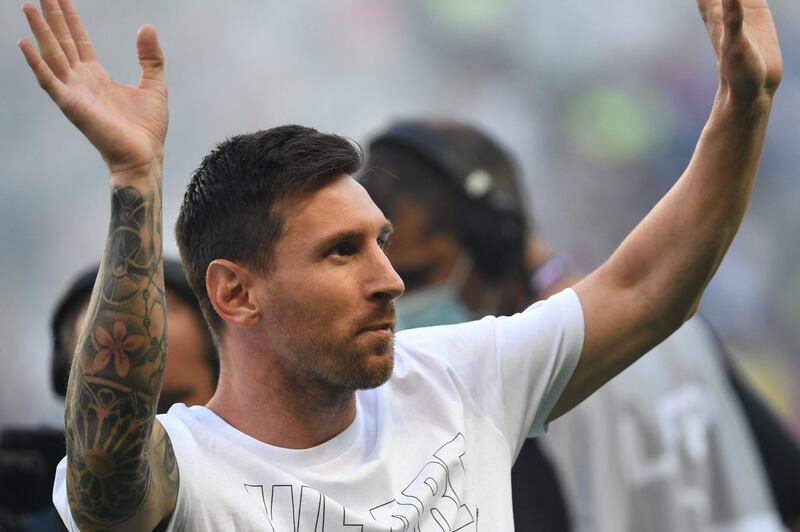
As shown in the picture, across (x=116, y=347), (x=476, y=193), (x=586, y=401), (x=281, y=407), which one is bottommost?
(x=586, y=401)

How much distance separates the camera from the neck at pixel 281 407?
225 centimetres

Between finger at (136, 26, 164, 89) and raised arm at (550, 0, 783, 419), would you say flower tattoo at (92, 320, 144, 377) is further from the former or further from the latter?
raised arm at (550, 0, 783, 419)

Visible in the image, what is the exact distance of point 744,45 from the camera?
2.23 metres

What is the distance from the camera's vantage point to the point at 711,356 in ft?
17.6

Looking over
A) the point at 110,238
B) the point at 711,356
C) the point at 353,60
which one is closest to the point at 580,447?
the point at 711,356

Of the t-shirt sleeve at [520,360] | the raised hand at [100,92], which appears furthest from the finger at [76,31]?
the t-shirt sleeve at [520,360]

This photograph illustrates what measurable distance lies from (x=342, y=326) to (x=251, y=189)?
317mm

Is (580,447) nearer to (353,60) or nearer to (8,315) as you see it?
(353,60)

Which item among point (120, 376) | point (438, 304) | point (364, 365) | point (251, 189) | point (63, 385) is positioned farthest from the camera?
point (438, 304)

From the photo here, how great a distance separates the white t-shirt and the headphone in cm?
310

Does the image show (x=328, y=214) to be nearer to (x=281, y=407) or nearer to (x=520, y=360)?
(x=281, y=407)

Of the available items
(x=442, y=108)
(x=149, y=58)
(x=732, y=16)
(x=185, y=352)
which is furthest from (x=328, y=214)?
(x=442, y=108)

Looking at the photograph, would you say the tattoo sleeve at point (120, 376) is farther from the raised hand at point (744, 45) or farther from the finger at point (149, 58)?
the raised hand at point (744, 45)

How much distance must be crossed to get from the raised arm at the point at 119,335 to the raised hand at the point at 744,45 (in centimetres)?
102
